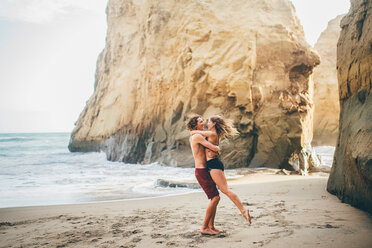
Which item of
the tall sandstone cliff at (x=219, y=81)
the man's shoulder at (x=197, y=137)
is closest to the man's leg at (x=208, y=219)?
→ the man's shoulder at (x=197, y=137)

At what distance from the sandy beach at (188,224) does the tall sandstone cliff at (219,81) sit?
6695 millimetres

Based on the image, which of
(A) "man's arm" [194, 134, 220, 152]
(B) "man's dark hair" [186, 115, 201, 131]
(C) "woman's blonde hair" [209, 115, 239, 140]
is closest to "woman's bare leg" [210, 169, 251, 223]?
(A) "man's arm" [194, 134, 220, 152]

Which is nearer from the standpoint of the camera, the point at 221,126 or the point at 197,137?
the point at 197,137

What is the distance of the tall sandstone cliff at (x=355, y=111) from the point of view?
144 inches

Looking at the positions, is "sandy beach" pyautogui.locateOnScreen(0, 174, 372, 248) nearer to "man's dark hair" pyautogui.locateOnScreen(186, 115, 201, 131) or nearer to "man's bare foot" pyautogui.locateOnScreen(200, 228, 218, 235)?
"man's bare foot" pyautogui.locateOnScreen(200, 228, 218, 235)

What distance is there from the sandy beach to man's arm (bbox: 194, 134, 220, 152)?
0.97 meters

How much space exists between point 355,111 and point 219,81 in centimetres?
905

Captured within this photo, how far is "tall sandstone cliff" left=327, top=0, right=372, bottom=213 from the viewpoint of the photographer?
3646mm

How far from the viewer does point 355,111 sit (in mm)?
4418

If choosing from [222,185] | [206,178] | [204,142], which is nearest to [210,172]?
[206,178]

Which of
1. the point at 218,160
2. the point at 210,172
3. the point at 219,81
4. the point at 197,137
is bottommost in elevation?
the point at 210,172

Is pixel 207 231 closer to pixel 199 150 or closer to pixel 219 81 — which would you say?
pixel 199 150

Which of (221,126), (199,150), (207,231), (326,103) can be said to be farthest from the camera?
(326,103)

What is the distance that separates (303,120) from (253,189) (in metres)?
6.93
